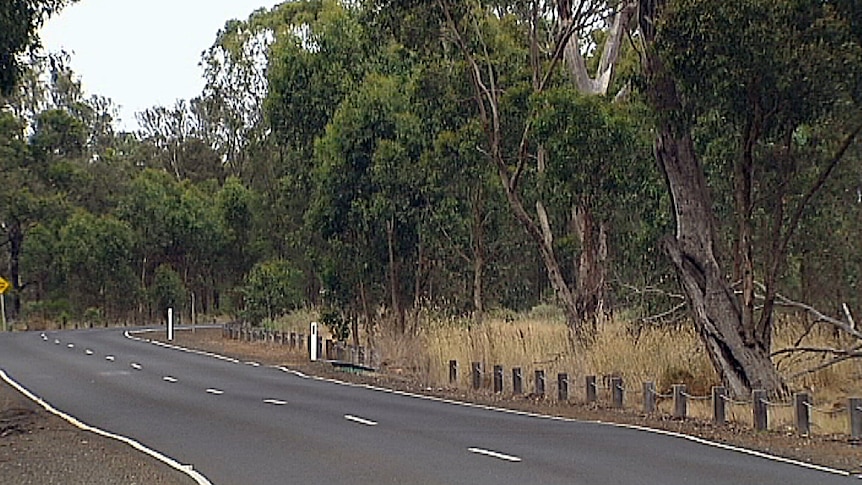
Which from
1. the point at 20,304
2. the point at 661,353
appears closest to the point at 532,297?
the point at 661,353

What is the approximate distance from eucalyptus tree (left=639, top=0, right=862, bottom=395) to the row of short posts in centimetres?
121

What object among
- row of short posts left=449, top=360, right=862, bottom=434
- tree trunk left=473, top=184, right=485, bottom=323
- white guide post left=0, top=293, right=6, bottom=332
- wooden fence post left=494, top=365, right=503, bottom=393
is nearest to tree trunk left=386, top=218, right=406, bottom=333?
tree trunk left=473, top=184, right=485, bottom=323

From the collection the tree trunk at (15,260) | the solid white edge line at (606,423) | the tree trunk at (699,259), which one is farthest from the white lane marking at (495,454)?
the tree trunk at (15,260)

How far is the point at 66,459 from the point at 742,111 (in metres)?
12.1

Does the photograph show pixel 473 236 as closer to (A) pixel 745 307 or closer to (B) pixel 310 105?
(B) pixel 310 105

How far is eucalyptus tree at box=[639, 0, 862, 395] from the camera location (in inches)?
777

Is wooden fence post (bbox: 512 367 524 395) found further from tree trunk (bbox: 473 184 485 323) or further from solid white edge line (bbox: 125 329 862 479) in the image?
tree trunk (bbox: 473 184 485 323)

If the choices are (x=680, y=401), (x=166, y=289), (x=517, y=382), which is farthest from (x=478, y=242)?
(x=166, y=289)

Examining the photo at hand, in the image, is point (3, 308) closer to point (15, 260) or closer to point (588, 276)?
point (15, 260)

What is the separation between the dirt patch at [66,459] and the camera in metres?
15.0

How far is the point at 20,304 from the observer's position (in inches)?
3226

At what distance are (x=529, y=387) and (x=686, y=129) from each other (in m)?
7.90

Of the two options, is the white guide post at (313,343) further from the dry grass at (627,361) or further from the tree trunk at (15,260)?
the tree trunk at (15,260)

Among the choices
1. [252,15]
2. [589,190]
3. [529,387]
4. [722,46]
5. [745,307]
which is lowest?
[529,387]
